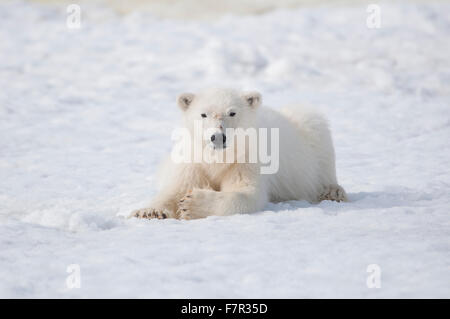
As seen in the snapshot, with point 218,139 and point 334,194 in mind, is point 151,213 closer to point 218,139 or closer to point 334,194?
point 218,139

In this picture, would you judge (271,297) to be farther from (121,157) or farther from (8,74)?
(8,74)

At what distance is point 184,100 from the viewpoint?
5.63 meters

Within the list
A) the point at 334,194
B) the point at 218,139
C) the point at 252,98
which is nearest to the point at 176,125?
the point at 334,194

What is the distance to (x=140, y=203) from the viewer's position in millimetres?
6145

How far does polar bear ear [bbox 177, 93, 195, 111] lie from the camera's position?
5590mm

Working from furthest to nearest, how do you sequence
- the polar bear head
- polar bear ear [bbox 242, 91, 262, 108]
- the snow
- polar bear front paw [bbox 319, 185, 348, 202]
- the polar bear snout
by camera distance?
polar bear front paw [bbox 319, 185, 348, 202] → polar bear ear [bbox 242, 91, 262, 108] → the polar bear head → the polar bear snout → the snow

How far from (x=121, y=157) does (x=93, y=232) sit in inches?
158

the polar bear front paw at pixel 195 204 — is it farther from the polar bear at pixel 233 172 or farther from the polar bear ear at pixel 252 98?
the polar bear ear at pixel 252 98

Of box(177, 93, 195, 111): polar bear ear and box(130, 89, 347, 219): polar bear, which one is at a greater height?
box(177, 93, 195, 111): polar bear ear

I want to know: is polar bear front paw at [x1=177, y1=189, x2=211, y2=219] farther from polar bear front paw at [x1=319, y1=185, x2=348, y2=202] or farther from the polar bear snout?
polar bear front paw at [x1=319, y1=185, x2=348, y2=202]

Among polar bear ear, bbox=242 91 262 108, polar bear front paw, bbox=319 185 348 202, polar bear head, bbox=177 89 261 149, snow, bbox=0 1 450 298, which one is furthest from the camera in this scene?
polar bear front paw, bbox=319 185 348 202

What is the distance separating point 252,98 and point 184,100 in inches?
23.9

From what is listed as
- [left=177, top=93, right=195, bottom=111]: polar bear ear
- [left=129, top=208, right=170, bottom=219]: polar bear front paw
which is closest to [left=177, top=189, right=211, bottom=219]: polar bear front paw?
[left=129, top=208, right=170, bottom=219]: polar bear front paw
